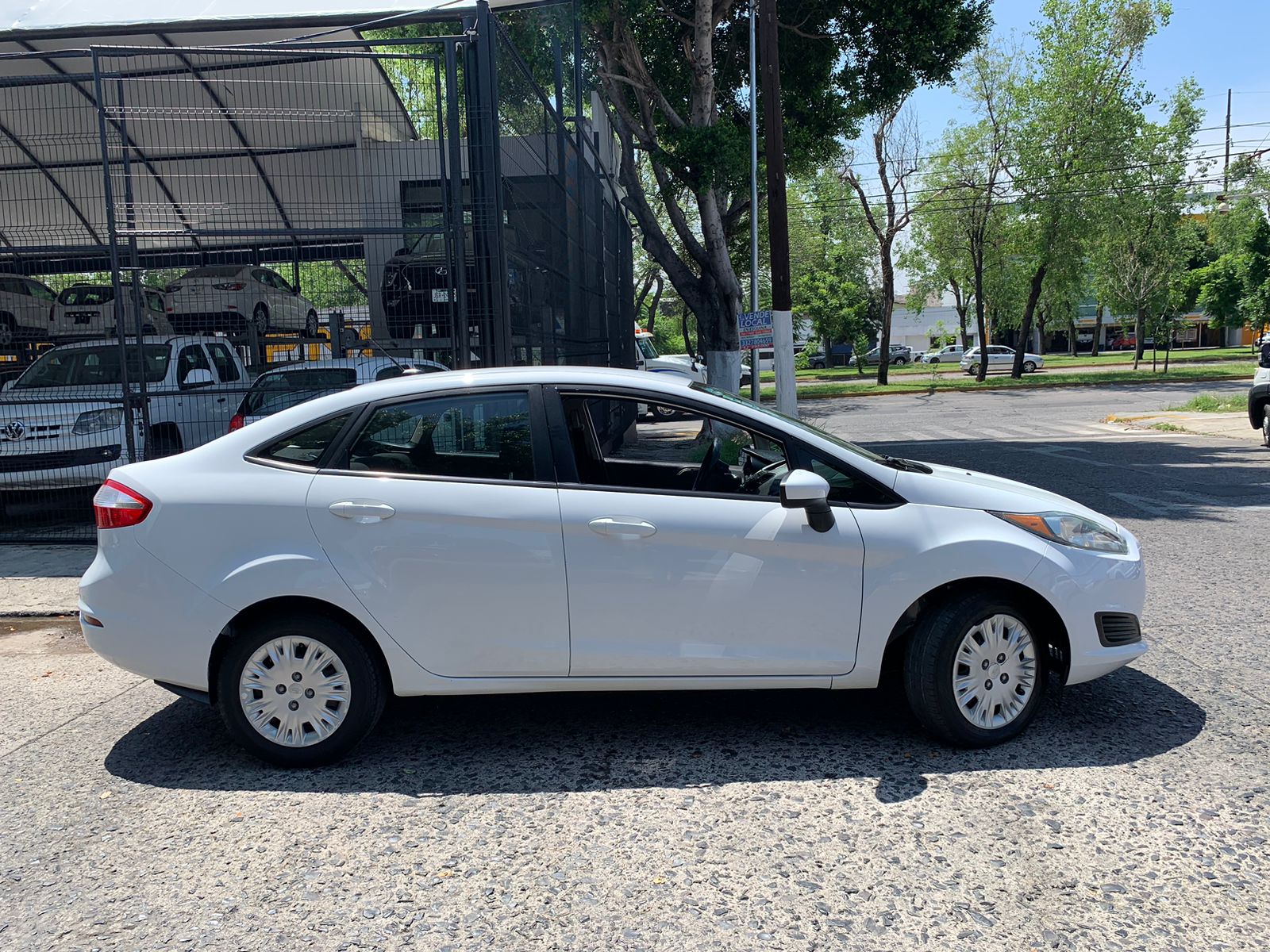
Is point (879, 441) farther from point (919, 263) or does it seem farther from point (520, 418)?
point (919, 263)

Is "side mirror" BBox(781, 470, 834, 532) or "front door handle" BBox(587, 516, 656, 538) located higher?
"side mirror" BBox(781, 470, 834, 532)

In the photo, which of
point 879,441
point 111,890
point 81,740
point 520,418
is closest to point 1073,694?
point 520,418

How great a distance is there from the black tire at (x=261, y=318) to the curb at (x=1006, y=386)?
1092 inches

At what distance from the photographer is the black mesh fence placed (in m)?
8.61

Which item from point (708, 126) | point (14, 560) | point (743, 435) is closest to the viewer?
point (743, 435)

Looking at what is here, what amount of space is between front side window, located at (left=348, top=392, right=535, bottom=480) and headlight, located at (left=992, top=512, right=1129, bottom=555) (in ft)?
6.80

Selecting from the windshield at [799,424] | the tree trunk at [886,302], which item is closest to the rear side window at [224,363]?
the windshield at [799,424]

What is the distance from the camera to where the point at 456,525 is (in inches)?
166

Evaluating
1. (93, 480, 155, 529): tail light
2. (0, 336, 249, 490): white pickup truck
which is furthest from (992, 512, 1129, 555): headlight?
(0, 336, 249, 490): white pickup truck

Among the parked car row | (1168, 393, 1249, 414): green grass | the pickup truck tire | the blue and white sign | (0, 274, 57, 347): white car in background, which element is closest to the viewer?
the pickup truck tire

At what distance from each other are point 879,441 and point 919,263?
1202 inches

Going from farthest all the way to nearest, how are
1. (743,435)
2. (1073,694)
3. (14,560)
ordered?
1. (14,560)
2. (1073,694)
3. (743,435)

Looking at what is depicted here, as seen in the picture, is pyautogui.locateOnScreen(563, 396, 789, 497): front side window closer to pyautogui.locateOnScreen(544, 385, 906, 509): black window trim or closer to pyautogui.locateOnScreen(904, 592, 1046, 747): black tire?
pyautogui.locateOnScreen(544, 385, 906, 509): black window trim

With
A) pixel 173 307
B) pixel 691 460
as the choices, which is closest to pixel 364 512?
pixel 691 460
